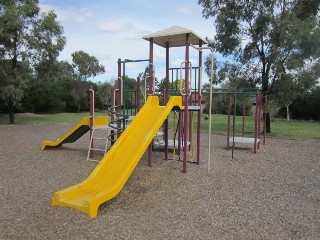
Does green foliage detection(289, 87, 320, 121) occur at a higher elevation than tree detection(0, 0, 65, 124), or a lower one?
lower

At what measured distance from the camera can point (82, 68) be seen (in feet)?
116

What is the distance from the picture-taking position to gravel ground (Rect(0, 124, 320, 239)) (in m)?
3.42

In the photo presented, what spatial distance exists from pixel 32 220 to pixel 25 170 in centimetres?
271

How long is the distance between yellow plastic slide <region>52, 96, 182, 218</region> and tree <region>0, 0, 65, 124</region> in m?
11.6

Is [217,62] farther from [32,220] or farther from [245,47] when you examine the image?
[32,220]

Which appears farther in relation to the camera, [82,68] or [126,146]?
[82,68]

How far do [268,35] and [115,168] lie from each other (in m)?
10.3

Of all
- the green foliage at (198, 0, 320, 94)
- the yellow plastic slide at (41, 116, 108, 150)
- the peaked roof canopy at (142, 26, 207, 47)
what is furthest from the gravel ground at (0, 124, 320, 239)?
the green foliage at (198, 0, 320, 94)

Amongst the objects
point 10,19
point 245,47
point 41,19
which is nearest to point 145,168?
point 245,47

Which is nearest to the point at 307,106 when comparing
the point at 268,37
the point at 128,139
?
the point at 268,37

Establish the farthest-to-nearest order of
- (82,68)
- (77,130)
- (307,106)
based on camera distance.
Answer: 1. (82,68)
2. (307,106)
3. (77,130)

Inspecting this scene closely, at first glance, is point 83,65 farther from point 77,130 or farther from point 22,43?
point 77,130

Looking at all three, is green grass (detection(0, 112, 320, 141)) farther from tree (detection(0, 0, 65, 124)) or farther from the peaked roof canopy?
the peaked roof canopy

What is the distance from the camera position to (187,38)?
6.07 meters
